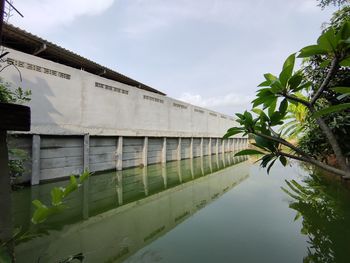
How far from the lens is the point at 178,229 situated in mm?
2922

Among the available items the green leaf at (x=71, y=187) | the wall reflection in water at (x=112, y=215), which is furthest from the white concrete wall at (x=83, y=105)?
the green leaf at (x=71, y=187)

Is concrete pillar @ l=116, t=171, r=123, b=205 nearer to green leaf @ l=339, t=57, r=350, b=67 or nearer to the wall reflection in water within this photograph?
the wall reflection in water

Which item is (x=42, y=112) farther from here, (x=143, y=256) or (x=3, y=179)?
(x=3, y=179)

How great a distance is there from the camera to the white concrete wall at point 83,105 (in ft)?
16.6

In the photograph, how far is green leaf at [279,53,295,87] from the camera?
71 centimetres

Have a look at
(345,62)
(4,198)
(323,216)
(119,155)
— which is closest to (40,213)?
(4,198)

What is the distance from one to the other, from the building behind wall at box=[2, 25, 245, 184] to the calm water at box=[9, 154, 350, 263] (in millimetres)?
1066

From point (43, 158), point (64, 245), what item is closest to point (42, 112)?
point (43, 158)

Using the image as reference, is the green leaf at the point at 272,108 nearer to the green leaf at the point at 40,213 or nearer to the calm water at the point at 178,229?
the green leaf at the point at 40,213

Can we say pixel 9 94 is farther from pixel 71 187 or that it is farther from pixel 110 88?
pixel 110 88

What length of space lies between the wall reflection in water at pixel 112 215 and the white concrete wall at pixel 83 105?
136 centimetres

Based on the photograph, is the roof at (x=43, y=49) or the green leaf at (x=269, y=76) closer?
the green leaf at (x=269, y=76)

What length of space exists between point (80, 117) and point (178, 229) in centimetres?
420

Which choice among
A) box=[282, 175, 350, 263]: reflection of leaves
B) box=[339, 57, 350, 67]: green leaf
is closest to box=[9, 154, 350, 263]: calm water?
box=[282, 175, 350, 263]: reflection of leaves
